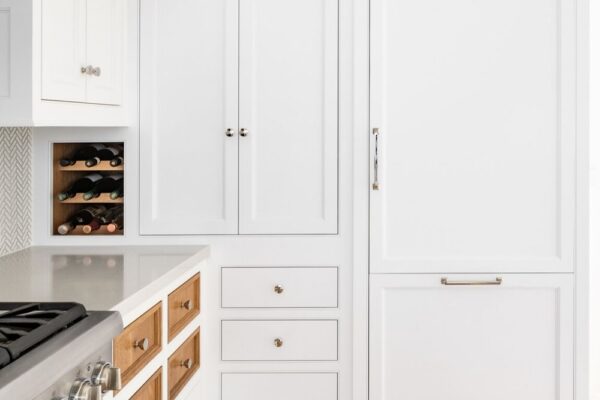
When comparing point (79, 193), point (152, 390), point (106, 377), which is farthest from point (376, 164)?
point (106, 377)

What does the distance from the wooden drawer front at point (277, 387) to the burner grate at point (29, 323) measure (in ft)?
4.29

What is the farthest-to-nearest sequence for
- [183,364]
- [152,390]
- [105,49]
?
[105,49], [183,364], [152,390]

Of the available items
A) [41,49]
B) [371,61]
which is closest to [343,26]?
[371,61]

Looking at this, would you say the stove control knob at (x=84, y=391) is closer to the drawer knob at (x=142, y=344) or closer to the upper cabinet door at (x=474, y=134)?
the drawer knob at (x=142, y=344)

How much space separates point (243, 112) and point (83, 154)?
0.62m

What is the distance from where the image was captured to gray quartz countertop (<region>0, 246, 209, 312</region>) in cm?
194

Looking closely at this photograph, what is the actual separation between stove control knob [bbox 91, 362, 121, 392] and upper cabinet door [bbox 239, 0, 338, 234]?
1.41 metres

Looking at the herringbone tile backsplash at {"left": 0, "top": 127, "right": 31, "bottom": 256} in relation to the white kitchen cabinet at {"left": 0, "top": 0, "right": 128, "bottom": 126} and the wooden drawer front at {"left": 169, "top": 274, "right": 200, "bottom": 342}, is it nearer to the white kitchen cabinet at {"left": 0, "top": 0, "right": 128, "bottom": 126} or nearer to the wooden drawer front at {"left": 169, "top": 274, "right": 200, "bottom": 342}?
the white kitchen cabinet at {"left": 0, "top": 0, "right": 128, "bottom": 126}

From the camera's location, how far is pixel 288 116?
2.96 metres

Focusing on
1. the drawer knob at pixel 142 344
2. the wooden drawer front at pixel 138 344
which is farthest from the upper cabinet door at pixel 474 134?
the drawer knob at pixel 142 344

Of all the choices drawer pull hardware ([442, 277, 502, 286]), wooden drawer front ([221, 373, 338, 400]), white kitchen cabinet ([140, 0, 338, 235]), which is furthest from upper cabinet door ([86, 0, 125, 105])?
drawer pull hardware ([442, 277, 502, 286])

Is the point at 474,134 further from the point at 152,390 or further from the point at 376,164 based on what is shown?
the point at 152,390

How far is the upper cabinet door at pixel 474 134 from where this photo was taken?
9.64ft

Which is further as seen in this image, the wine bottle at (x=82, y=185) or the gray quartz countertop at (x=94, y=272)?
the wine bottle at (x=82, y=185)
